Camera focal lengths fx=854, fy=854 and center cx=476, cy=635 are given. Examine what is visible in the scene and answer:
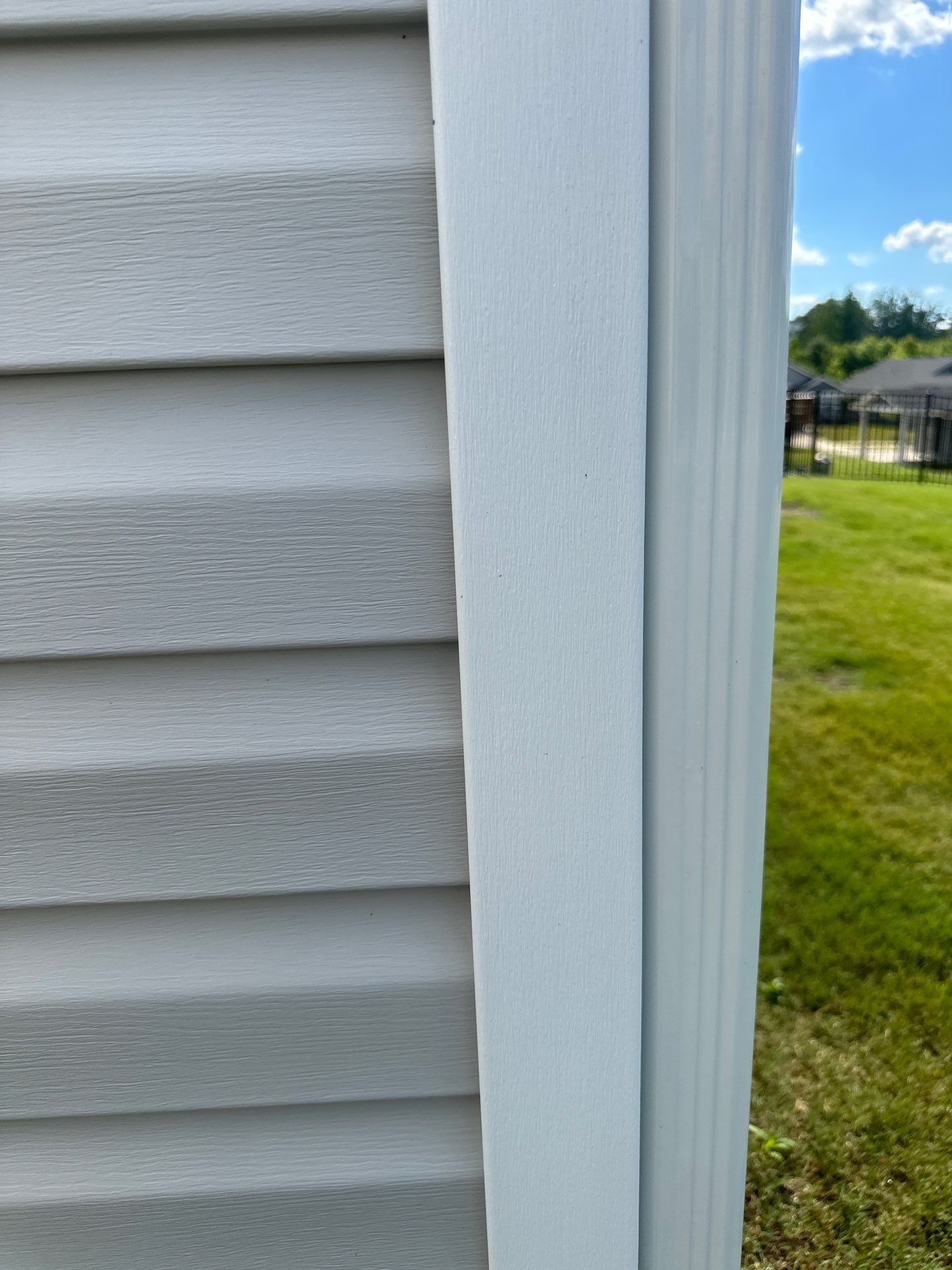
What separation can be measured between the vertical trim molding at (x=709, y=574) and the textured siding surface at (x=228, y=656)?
0.45 feet

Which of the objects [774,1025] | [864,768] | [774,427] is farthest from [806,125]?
[774,427]

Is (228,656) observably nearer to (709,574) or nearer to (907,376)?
(709,574)

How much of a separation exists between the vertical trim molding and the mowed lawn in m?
1.30

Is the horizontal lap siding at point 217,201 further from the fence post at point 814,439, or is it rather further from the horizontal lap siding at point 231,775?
the fence post at point 814,439

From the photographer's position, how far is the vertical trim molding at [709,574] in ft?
1.55

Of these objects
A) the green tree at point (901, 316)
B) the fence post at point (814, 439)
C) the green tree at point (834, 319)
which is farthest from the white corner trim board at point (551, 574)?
the fence post at point (814, 439)

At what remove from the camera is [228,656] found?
57 cm

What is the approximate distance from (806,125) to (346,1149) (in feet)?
19.2

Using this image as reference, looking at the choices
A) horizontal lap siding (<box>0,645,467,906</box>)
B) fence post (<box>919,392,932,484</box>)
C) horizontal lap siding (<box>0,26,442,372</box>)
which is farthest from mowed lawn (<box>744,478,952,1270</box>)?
fence post (<box>919,392,932,484</box>)

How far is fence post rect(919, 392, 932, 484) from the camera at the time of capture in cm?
673

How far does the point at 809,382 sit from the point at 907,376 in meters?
0.70

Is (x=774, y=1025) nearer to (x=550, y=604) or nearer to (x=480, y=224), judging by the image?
(x=550, y=604)

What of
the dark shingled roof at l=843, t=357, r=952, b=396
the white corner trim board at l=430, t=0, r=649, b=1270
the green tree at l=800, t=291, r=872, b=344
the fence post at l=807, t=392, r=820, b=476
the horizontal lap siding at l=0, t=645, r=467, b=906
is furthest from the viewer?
the fence post at l=807, t=392, r=820, b=476

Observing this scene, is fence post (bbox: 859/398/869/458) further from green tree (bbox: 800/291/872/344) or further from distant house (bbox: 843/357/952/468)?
green tree (bbox: 800/291/872/344)
